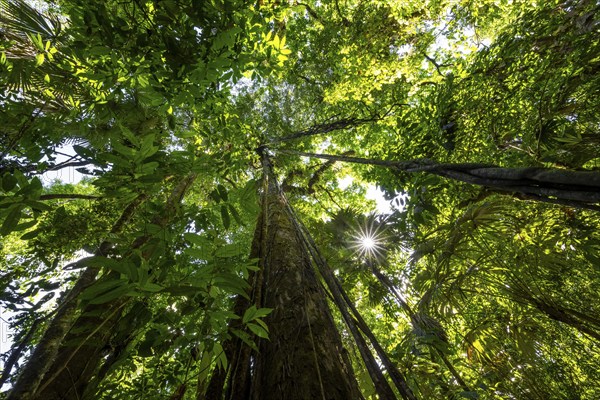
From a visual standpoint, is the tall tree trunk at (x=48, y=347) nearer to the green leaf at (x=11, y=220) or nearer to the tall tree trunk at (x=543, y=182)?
the green leaf at (x=11, y=220)

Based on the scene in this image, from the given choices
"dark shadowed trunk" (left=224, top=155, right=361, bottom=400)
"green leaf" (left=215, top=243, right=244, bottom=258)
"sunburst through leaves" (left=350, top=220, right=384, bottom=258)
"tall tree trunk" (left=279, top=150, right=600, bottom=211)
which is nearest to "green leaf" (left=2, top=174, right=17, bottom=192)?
"green leaf" (left=215, top=243, right=244, bottom=258)

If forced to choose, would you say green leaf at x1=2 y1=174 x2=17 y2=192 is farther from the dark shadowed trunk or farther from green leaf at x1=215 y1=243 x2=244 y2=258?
the dark shadowed trunk

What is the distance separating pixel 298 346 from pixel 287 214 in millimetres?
2392

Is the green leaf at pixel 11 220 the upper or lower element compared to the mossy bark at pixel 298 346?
upper

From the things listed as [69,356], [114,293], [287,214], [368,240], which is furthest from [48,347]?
[368,240]

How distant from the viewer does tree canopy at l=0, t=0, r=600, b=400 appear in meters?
1.18

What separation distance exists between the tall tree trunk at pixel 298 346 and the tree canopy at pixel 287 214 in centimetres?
1

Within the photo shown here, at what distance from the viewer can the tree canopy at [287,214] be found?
118 centimetres

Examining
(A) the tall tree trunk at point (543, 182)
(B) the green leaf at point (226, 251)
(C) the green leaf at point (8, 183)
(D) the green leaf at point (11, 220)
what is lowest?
(A) the tall tree trunk at point (543, 182)

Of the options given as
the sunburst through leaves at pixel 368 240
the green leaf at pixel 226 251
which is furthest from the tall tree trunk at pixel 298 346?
the sunburst through leaves at pixel 368 240

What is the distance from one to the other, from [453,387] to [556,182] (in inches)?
98.7

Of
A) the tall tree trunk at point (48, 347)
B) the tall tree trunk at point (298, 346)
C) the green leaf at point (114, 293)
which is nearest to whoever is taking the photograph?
the green leaf at point (114, 293)

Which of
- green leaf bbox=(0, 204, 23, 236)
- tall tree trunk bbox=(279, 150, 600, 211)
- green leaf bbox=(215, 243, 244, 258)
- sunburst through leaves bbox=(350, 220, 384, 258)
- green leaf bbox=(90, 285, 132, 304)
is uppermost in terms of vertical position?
sunburst through leaves bbox=(350, 220, 384, 258)

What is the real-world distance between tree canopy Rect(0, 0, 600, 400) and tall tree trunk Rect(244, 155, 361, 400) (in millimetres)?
13
